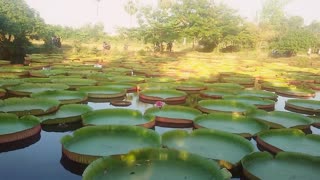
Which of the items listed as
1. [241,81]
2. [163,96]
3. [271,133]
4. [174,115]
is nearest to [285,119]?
[271,133]

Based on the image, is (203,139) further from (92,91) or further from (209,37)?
(209,37)

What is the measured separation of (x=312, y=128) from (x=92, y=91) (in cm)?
444

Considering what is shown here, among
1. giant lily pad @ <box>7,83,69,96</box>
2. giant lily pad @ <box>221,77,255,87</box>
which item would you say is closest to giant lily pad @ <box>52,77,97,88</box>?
giant lily pad @ <box>7,83,69,96</box>

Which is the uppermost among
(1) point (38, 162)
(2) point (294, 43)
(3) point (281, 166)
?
(2) point (294, 43)

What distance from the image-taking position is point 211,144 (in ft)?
12.6

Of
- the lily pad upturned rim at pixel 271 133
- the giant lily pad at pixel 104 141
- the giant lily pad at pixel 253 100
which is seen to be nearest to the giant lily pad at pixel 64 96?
the giant lily pad at pixel 104 141

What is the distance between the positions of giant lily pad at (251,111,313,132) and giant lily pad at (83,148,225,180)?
2.35 meters

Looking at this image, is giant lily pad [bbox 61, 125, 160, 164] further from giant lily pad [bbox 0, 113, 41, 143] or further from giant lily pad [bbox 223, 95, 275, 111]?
giant lily pad [bbox 223, 95, 275, 111]

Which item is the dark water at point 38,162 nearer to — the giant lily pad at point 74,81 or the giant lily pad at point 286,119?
the giant lily pad at point 286,119

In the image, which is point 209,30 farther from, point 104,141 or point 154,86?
point 104,141

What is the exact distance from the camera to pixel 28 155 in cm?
371

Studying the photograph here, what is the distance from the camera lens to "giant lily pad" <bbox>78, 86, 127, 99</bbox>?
6.57 metres

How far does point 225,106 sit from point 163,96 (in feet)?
4.75

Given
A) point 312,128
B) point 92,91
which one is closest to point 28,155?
point 92,91
